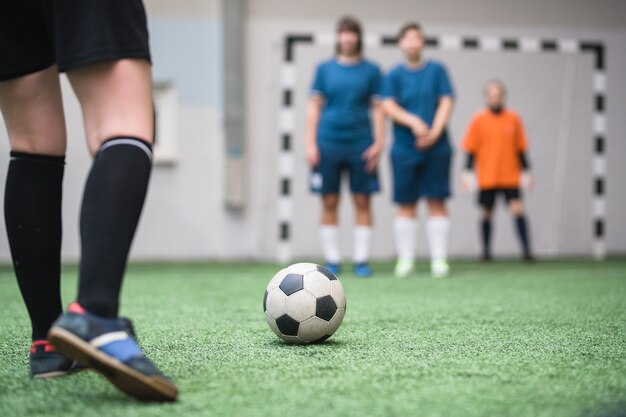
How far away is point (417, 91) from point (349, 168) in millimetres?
701

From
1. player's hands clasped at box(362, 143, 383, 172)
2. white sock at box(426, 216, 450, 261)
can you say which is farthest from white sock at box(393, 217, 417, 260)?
player's hands clasped at box(362, 143, 383, 172)

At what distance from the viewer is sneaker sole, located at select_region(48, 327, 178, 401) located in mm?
1489

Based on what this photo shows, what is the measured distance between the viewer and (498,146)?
747 cm

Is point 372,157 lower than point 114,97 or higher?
lower

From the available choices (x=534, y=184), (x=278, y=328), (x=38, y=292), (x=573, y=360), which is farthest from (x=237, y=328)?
(x=534, y=184)

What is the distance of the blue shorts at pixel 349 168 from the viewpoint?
570 centimetres

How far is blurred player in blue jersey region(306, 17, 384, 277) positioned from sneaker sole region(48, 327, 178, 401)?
13.8 feet

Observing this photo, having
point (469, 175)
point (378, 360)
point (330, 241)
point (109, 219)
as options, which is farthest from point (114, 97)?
point (469, 175)

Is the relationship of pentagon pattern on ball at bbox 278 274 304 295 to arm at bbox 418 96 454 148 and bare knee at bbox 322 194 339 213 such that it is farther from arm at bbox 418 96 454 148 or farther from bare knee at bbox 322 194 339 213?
bare knee at bbox 322 194 339 213

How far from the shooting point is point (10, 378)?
1.82 meters

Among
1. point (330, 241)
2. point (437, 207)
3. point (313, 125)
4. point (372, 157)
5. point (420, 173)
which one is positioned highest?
point (313, 125)

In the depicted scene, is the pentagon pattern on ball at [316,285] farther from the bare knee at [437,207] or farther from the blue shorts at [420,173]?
the bare knee at [437,207]

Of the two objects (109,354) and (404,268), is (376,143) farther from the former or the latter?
(109,354)

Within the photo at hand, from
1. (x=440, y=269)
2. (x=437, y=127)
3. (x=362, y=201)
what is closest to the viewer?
(x=437, y=127)
